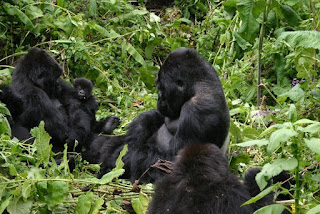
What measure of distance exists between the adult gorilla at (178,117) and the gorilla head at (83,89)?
1159mm

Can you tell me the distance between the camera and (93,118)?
6.13 metres

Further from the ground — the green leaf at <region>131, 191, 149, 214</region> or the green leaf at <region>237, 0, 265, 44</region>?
the green leaf at <region>237, 0, 265, 44</region>

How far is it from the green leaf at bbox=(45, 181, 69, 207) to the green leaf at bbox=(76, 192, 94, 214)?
0.12 metres

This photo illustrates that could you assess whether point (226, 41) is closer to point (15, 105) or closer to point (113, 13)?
point (113, 13)

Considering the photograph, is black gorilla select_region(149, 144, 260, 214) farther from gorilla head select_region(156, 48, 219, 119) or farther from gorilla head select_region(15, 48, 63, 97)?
gorilla head select_region(15, 48, 63, 97)

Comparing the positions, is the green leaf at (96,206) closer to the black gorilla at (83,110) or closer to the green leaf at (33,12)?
the black gorilla at (83,110)

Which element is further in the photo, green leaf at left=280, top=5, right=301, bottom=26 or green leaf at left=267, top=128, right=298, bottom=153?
green leaf at left=280, top=5, right=301, bottom=26

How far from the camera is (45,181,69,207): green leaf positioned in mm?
3441

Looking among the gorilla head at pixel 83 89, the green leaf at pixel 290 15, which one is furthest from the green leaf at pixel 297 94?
the gorilla head at pixel 83 89

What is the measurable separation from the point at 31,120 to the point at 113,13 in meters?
3.12

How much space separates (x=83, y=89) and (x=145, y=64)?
1349 mm

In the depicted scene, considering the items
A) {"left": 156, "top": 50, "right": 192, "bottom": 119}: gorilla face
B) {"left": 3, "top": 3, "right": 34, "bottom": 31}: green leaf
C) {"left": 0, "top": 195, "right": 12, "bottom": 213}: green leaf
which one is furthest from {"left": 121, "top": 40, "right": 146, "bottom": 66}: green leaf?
{"left": 0, "top": 195, "right": 12, "bottom": 213}: green leaf

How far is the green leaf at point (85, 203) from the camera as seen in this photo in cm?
352

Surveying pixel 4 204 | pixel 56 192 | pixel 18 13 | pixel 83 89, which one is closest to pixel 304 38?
pixel 56 192
